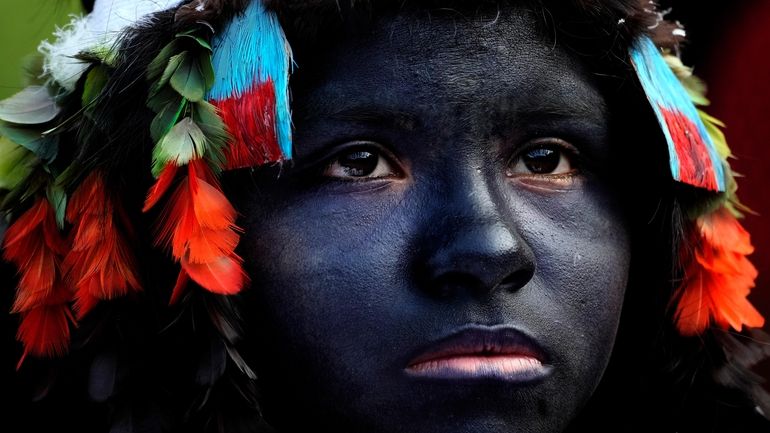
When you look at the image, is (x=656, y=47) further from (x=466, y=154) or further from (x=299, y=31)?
(x=299, y=31)

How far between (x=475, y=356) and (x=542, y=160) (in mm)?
449

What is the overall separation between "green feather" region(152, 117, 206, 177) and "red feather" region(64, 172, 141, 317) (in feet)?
0.60

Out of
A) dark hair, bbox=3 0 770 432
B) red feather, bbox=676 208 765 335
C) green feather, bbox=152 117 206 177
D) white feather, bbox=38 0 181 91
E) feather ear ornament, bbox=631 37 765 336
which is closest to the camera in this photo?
green feather, bbox=152 117 206 177

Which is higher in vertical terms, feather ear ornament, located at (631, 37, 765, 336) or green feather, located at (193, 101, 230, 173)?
green feather, located at (193, 101, 230, 173)

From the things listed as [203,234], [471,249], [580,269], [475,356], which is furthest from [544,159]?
[203,234]

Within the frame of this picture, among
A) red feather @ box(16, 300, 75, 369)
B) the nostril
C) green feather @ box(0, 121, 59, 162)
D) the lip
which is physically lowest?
red feather @ box(16, 300, 75, 369)

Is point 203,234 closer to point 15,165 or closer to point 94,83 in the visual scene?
point 94,83

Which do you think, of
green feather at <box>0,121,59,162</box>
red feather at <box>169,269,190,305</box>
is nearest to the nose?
red feather at <box>169,269,190,305</box>

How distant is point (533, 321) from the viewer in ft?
5.93

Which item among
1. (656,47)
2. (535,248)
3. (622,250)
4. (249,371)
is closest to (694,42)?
(656,47)

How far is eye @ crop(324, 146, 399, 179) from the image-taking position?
1.86m

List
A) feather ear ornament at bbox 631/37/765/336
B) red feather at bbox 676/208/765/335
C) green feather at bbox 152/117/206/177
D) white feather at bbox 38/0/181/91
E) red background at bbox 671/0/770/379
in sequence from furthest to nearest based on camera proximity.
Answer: red background at bbox 671/0/770/379
red feather at bbox 676/208/765/335
feather ear ornament at bbox 631/37/765/336
white feather at bbox 38/0/181/91
green feather at bbox 152/117/206/177

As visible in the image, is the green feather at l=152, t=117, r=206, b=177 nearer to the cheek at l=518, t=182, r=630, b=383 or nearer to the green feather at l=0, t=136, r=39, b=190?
the green feather at l=0, t=136, r=39, b=190

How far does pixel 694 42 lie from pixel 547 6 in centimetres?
152
